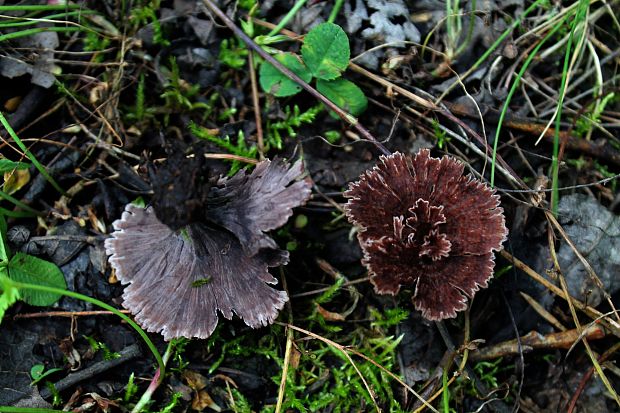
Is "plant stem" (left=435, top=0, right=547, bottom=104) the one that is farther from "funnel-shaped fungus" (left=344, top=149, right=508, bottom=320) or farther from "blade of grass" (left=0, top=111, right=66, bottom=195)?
"blade of grass" (left=0, top=111, right=66, bottom=195)

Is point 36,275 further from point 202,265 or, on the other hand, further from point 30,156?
point 202,265

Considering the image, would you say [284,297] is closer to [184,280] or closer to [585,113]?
[184,280]

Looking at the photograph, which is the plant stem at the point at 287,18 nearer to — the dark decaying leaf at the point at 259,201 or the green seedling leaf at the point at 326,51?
the green seedling leaf at the point at 326,51

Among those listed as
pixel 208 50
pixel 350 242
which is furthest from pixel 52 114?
pixel 350 242

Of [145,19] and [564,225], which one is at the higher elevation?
[145,19]

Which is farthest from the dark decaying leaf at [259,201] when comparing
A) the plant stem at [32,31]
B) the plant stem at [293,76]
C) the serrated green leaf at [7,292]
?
the plant stem at [32,31]

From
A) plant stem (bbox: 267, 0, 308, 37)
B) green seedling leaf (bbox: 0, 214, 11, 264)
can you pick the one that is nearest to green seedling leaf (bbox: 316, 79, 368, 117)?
plant stem (bbox: 267, 0, 308, 37)

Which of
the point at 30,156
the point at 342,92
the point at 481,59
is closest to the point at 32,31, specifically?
the point at 30,156
